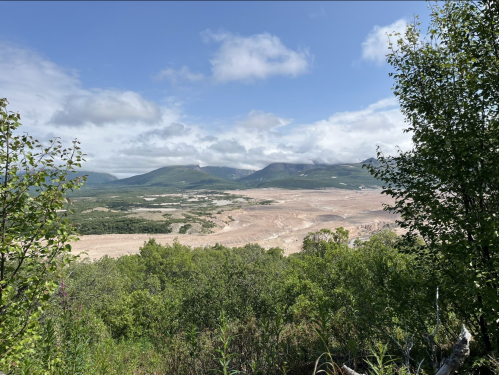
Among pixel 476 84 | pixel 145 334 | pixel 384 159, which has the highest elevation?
pixel 476 84

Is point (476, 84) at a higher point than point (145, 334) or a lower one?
higher

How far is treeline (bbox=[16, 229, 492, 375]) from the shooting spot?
4.96 m

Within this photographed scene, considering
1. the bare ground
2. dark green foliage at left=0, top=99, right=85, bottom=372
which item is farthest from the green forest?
the bare ground

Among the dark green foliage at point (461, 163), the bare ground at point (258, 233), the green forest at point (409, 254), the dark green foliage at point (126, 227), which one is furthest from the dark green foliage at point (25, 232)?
the dark green foliage at point (126, 227)

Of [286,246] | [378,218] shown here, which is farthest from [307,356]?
[378,218]

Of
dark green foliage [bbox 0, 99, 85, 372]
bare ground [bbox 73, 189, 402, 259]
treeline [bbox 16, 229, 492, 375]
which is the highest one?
dark green foliage [bbox 0, 99, 85, 372]

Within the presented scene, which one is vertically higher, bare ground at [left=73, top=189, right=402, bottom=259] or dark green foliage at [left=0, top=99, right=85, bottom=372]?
dark green foliage at [left=0, top=99, right=85, bottom=372]

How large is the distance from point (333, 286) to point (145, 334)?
937cm

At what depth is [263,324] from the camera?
5.13 meters

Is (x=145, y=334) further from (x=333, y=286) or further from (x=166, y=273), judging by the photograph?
(x=166, y=273)

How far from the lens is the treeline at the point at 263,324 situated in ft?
16.3

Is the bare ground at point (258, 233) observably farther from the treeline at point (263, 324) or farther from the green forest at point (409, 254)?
the green forest at point (409, 254)

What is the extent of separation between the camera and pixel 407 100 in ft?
19.6

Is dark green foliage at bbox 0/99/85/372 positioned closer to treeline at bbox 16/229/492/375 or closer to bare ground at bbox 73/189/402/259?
treeline at bbox 16/229/492/375
